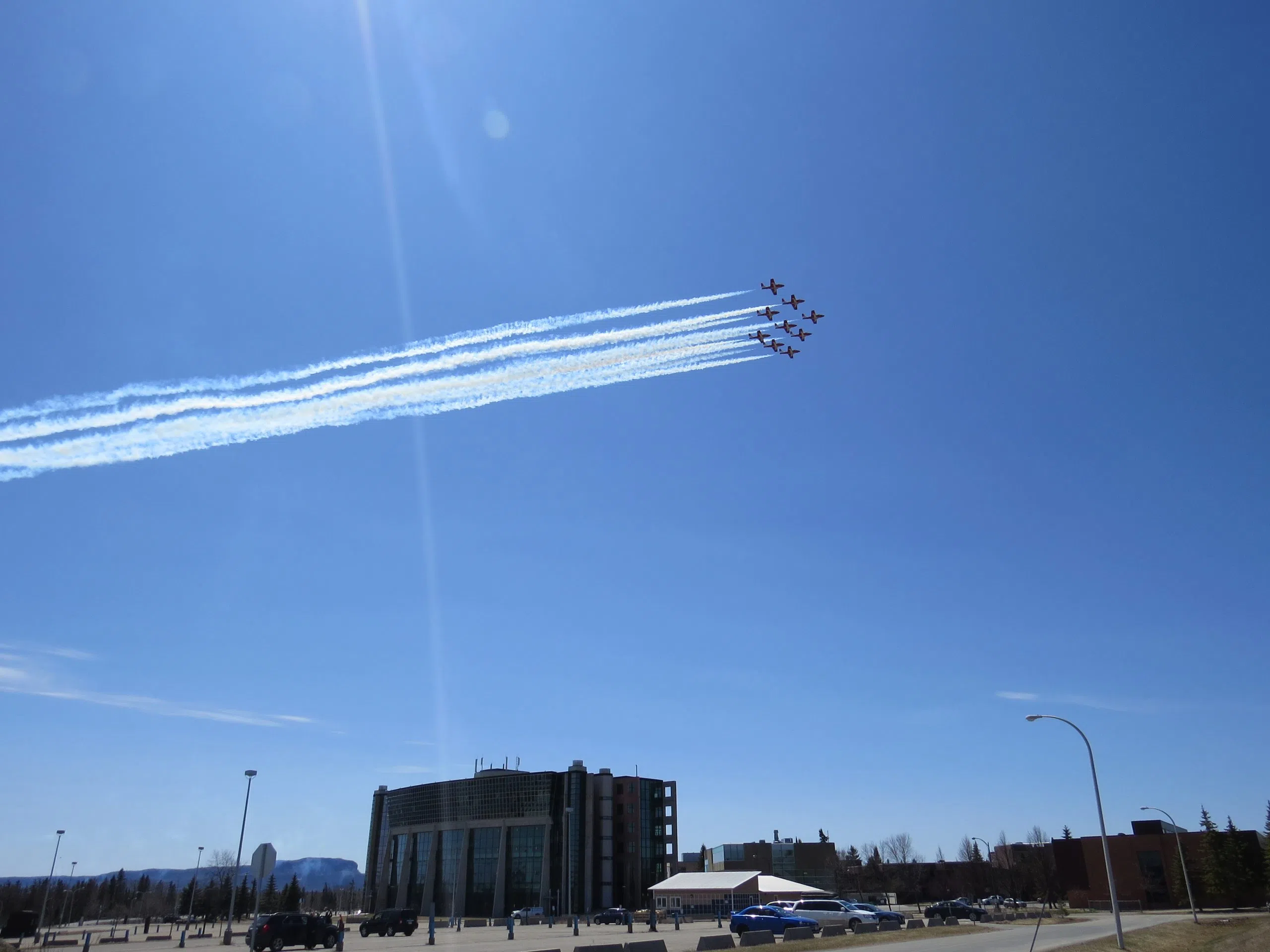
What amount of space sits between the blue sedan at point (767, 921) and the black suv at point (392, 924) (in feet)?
82.6

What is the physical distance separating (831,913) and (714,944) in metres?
20.3

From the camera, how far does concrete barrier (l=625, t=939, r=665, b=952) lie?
33.4m

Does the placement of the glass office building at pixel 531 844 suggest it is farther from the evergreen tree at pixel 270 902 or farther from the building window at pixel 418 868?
the evergreen tree at pixel 270 902

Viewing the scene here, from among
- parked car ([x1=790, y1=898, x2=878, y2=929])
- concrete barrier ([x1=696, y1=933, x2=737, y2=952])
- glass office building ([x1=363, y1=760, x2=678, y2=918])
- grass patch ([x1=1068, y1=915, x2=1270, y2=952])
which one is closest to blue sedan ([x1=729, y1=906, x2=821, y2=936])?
parked car ([x1=790, y1=898, x2=878, y2=929])

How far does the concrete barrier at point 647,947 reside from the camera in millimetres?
33375

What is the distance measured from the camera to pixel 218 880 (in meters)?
171

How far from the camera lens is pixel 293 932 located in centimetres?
4581

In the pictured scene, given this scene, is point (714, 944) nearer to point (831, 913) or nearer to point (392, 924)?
point (831, 913)

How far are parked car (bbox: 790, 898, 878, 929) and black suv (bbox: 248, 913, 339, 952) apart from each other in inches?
1134

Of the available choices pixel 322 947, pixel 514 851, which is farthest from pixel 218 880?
pixel 322 947

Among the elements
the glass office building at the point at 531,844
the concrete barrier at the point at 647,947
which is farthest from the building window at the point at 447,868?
the concrete barrier at the point at 647,947

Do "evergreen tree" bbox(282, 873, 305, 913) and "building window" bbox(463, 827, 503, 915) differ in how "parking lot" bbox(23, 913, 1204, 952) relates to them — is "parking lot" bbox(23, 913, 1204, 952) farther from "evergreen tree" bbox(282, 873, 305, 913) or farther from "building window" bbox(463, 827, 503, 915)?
"evergreen tree" bbox(282, 873, 305, 913)

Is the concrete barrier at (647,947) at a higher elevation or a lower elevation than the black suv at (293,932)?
higher

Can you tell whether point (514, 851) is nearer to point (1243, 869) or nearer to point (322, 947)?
point (322, 947)
